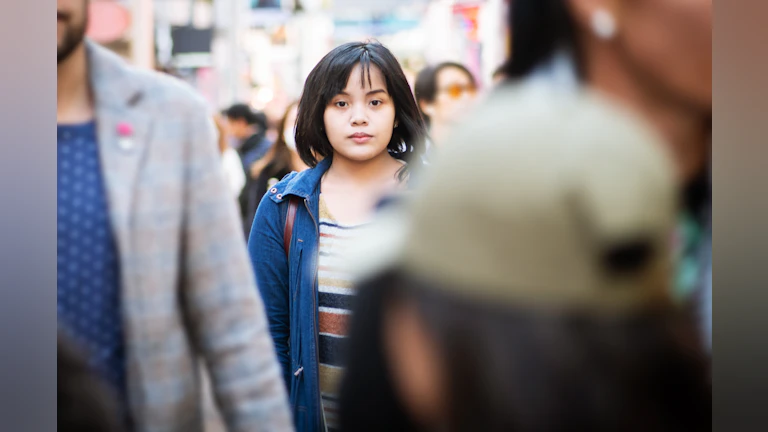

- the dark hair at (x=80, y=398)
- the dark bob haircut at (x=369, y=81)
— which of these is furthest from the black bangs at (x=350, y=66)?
the dark hair at (x=80, y=398)

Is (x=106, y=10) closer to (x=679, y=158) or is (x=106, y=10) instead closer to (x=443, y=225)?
(x=443, y=225)

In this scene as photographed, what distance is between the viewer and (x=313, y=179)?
215cm

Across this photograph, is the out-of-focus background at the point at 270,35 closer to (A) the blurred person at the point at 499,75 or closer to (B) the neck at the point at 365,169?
(A) the blurred person at the point at 499,75

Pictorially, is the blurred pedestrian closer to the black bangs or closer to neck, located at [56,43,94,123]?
the black bangs

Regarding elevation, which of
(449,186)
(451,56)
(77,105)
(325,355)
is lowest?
Answer: (325,355)

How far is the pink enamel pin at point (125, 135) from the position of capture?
1.83 m

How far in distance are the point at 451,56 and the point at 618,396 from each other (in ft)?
3.16

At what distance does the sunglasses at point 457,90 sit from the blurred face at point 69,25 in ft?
3.10

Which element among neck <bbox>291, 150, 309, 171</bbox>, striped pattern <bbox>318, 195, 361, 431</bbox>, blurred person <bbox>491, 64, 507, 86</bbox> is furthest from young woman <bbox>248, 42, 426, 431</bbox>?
blurred person <bbox>491, 64, 507, 86</bbox>

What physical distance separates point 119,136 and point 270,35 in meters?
0.52

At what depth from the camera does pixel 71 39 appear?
1969mm

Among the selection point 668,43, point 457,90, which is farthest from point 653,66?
point 457,90

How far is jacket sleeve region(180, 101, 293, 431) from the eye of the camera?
183 cm
